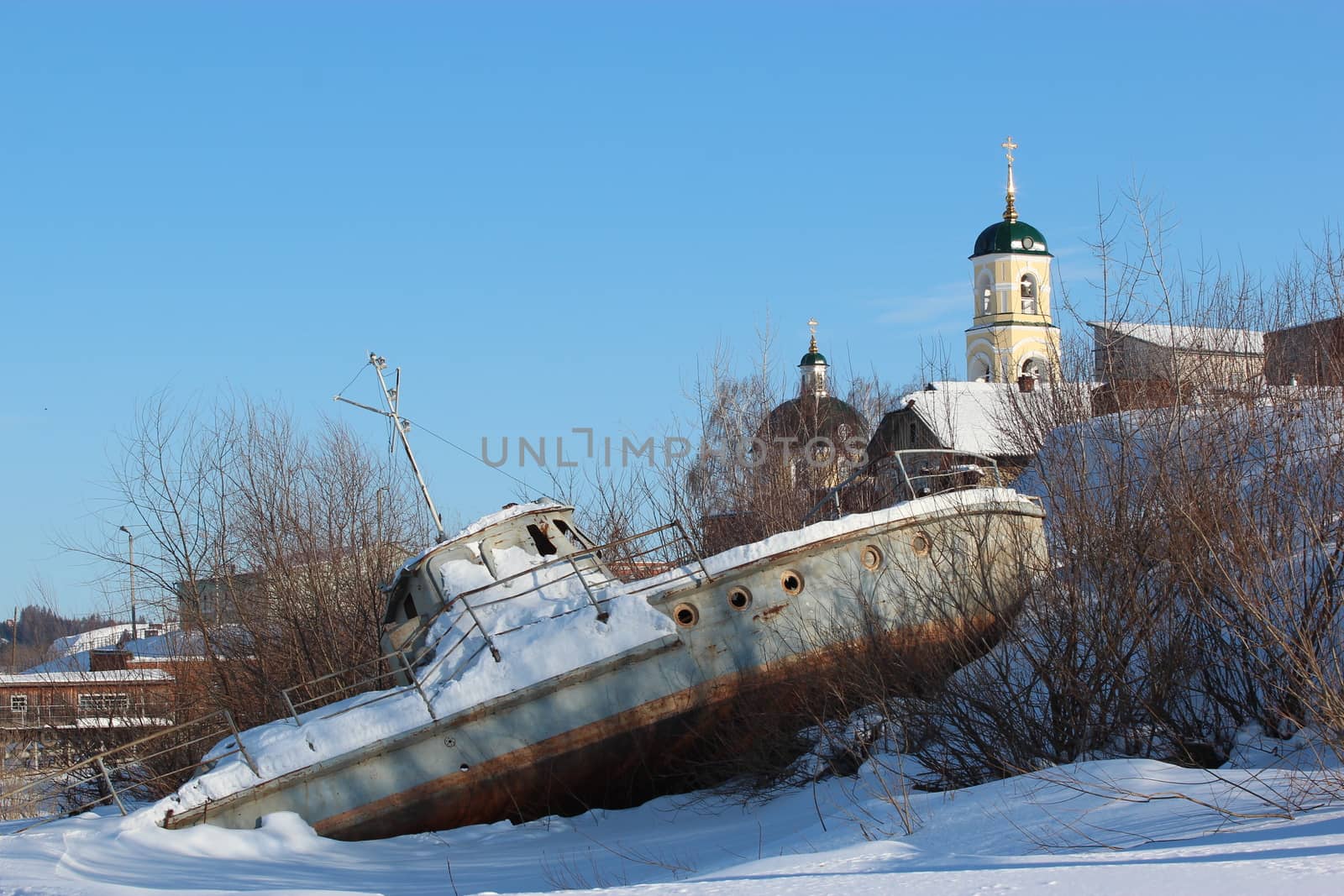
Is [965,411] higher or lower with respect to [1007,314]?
lower

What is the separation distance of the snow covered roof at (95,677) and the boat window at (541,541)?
10583 millimetres

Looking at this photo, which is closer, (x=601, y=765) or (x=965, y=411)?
(x=601, y=765)

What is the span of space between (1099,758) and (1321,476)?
3.02 meters

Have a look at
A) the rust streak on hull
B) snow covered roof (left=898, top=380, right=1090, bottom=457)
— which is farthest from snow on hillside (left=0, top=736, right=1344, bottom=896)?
snow covered roof (left=898, top=380, right=1090, bottom=457)

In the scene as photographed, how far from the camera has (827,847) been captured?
9.72 m

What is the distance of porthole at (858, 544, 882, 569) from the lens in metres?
14.7

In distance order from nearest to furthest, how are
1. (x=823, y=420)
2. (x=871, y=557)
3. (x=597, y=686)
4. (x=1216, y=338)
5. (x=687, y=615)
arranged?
(x=597, y=686)
(x=687, y=615)
(x=871, y=557)
(x=1216, y=338)
(x=823, y=420)

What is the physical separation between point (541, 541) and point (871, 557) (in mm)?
4155

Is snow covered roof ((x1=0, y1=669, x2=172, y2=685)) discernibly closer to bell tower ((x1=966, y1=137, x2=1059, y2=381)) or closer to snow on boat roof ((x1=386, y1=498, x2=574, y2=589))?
snow on boat roof ((x1=386, y1=498, x2=574, y2=589))

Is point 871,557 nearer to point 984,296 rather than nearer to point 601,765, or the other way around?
point 601,765

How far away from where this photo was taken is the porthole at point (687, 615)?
14312 millimetres

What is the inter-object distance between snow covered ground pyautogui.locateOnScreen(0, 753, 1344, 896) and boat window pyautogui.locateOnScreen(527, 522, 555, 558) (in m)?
3.51

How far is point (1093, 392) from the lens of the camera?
18.3 meters

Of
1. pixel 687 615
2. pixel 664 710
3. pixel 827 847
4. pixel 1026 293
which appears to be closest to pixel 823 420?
pixel 1026 293
